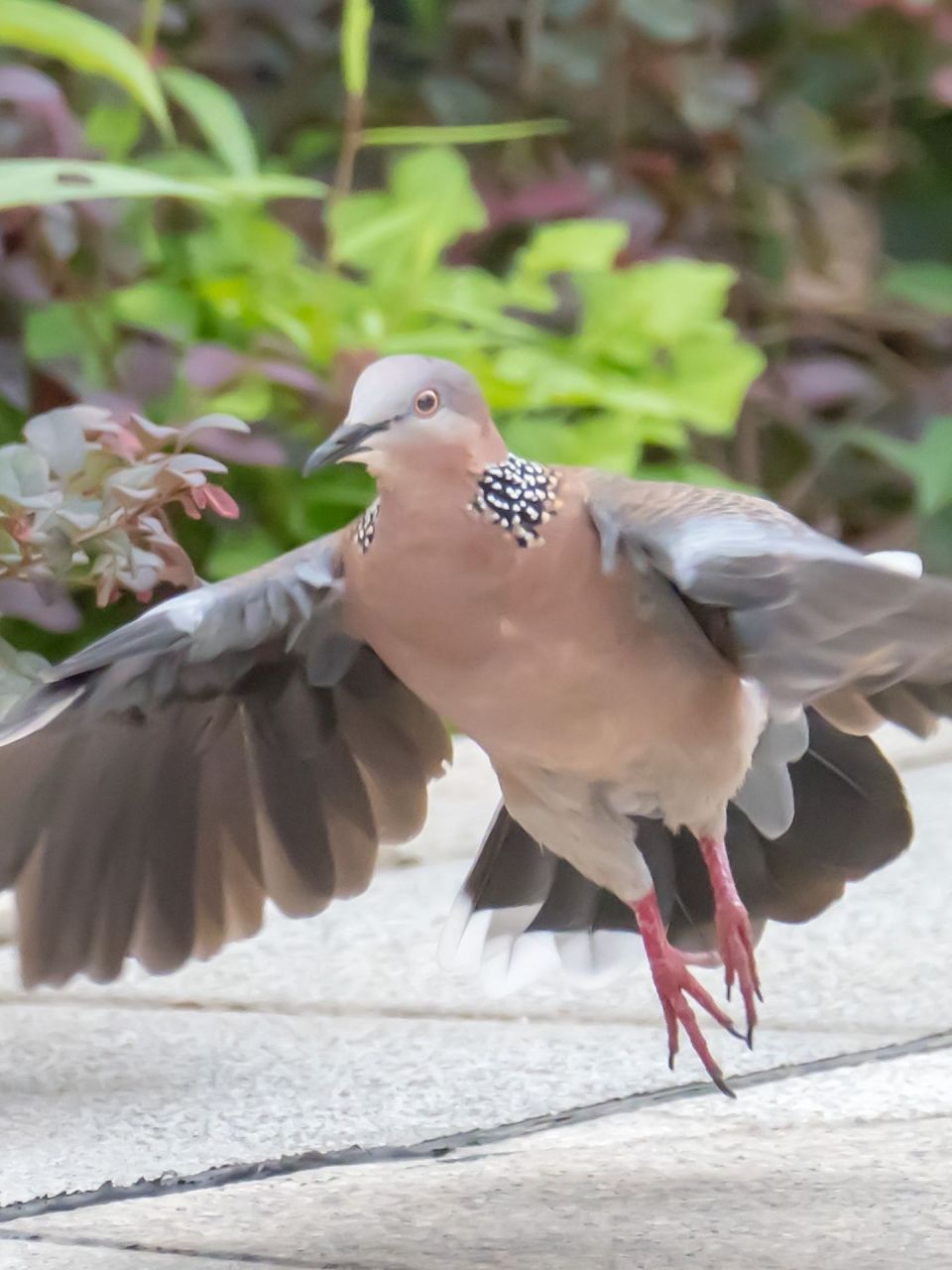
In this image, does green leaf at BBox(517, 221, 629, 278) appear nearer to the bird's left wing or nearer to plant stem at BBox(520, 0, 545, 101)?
plant stem at BBox(520, 0, 545, 101)

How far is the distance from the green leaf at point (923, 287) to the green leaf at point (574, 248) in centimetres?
114

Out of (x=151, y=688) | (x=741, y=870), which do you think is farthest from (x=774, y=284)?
(x=151, y=688)

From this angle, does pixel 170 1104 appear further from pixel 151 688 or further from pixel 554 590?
pixel 554 590

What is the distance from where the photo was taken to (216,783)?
9.01ft

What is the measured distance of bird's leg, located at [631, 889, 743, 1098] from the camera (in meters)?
2.50

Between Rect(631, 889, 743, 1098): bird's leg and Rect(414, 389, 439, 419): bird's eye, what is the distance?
0.65 meters

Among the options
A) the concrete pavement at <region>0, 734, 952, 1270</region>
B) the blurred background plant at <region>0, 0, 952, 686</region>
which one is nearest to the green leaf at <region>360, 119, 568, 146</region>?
the blurred background plant at <region>0, 0, 952, 686</region>

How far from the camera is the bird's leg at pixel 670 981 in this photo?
8.20 feet

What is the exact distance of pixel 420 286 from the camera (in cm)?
520

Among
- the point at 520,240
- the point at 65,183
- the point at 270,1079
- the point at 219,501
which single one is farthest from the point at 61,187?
the point at 520,240

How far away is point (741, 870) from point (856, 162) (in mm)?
4194

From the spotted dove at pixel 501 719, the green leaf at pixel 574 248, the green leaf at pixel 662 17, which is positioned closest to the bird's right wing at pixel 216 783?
the spotted dove at pixel 501 719

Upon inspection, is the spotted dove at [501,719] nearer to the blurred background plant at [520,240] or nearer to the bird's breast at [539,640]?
the bird's breast at [539,640]

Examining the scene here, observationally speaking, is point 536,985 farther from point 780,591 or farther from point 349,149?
point 349,149
